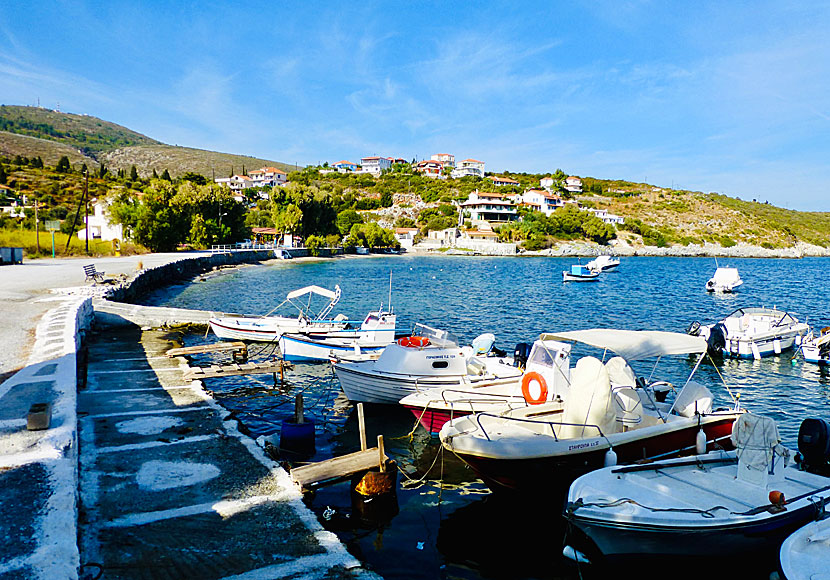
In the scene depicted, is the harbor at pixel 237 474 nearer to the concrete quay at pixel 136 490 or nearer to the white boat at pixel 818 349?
the concrete quay at pixel 136 490

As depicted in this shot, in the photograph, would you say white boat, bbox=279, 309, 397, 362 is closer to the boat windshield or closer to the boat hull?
the boat windshield

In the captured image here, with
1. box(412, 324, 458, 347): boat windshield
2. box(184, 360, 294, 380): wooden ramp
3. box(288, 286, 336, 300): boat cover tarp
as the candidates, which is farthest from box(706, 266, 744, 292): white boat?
box(184, 360, 294, 380): wooden ramp

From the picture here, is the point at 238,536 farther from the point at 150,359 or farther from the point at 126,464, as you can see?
the point at 150,359

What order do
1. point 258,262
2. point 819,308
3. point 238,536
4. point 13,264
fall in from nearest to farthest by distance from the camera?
point 238,536 < point 13,264 < point 819,308 < point 258,262

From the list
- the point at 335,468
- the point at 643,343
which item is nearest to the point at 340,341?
the point at 643,343

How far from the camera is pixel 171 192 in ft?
230

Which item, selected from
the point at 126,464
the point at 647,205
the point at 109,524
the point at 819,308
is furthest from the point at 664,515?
the point at 647,205

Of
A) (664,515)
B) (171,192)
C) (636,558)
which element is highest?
(171,192)

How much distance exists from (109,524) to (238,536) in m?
1.73

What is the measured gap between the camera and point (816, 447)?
31.5ft

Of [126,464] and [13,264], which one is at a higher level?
[13,264]

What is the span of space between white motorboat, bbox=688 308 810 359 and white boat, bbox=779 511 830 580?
18373 mm

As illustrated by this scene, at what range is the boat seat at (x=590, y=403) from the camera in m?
9.43

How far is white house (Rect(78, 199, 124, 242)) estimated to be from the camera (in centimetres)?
6712
